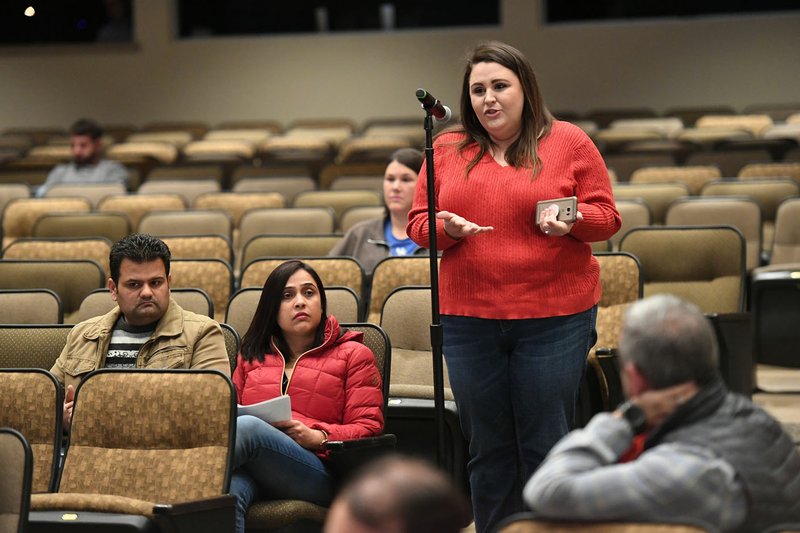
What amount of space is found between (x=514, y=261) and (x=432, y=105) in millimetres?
473

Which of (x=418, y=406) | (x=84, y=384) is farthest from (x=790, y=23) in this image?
(x=84, y=384)

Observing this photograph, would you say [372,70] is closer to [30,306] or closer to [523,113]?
[30,306]

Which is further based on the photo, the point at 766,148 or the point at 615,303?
the point at 766,148

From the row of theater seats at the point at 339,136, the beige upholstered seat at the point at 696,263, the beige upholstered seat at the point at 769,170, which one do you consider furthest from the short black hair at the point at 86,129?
the beige upholstered seat at the point at 696,263

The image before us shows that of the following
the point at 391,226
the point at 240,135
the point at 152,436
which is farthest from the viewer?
the point at 240,135

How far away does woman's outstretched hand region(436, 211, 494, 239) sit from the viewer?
275cm

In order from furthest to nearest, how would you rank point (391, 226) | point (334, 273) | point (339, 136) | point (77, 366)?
point (339, 136)
point (391, 226)
point (334, 273)
point (77, 366)

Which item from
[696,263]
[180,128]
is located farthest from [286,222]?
[180,128]

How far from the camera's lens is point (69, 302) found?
491 centimetres

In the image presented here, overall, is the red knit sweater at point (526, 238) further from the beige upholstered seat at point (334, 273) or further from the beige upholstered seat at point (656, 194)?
the beige upholstered seat at point (656, 194)

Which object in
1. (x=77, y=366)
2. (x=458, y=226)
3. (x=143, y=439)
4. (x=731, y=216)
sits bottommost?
(x=143, y=439)

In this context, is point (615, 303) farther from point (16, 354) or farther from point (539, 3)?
point (539, 3)

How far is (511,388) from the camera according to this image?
2.91 metres

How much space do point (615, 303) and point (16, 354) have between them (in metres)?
2.09
